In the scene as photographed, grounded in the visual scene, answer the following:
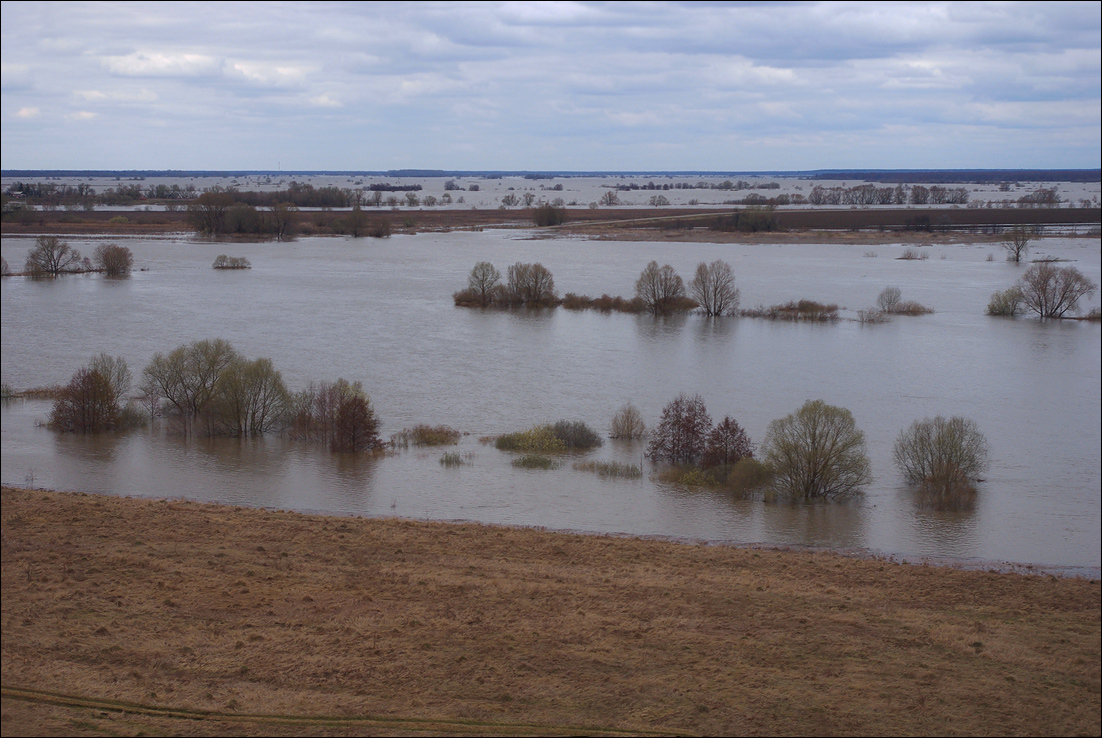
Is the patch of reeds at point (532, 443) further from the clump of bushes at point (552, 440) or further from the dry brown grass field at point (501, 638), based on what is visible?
the dry brown grass field at point (501, 638)

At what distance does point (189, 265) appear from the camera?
3803 cm

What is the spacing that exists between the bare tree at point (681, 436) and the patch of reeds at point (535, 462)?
178 cm

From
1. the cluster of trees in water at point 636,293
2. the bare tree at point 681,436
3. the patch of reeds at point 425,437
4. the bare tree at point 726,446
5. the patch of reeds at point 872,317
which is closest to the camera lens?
the bare tree at point 726,446

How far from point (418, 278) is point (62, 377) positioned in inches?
805

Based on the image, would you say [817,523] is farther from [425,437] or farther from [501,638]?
[425,437]

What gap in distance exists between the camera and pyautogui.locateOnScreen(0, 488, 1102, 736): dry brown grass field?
5.86 meters

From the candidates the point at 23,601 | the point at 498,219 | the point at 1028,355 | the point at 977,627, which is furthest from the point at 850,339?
the point at 498,219

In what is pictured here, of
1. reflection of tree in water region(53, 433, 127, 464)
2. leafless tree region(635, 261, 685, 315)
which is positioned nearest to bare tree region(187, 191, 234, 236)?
leafless tree region(635, 261, 685, 315)

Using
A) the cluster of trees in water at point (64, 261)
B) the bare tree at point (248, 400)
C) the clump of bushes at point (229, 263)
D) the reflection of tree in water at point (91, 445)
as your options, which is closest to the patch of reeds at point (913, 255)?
the clump of bushes at point (229, 263)

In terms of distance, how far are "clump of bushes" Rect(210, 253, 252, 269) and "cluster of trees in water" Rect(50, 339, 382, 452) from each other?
20.3 metres

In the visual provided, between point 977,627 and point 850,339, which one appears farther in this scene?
point 850,339

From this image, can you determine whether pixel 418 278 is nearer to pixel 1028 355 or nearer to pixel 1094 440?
pixel 1028 355

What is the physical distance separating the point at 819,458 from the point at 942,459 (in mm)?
1966

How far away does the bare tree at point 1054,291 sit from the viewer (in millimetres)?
27406
